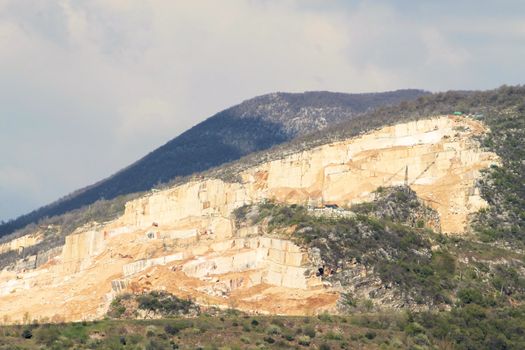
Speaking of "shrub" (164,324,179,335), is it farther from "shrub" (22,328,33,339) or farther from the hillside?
"shrub" (22,328,33,339)

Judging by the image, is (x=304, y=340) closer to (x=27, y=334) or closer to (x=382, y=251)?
(x=27, y=334)

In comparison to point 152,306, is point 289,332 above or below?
below

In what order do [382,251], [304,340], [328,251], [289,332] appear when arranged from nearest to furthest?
[304,340], [289,332], [328,251], [382,251]

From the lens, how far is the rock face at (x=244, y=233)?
101812 mm

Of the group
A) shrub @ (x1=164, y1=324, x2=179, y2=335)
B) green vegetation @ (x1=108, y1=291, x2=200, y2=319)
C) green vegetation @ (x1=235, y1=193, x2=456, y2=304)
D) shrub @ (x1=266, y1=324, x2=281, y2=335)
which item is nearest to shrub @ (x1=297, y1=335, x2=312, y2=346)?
shrub @ (x1=266, y1=324, x2=281, y2=335)

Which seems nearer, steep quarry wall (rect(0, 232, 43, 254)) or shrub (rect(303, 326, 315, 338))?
shrub (rect(303, 326, 315, 338))

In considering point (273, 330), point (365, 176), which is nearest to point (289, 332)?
point (273, 330)

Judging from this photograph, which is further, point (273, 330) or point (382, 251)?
point (382, 251)

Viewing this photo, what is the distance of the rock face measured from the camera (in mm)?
101812

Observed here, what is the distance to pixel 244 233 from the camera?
11269 centimetres

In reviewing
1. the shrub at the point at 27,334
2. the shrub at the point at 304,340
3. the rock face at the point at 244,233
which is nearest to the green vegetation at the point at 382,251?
the rock face at the point at 244,233

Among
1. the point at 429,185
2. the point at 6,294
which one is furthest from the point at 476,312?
the point at 6,294

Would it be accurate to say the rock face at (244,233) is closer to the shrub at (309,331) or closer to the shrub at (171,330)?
the shrub at (309,331)

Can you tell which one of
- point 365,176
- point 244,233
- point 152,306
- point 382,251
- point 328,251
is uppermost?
point 365,176
